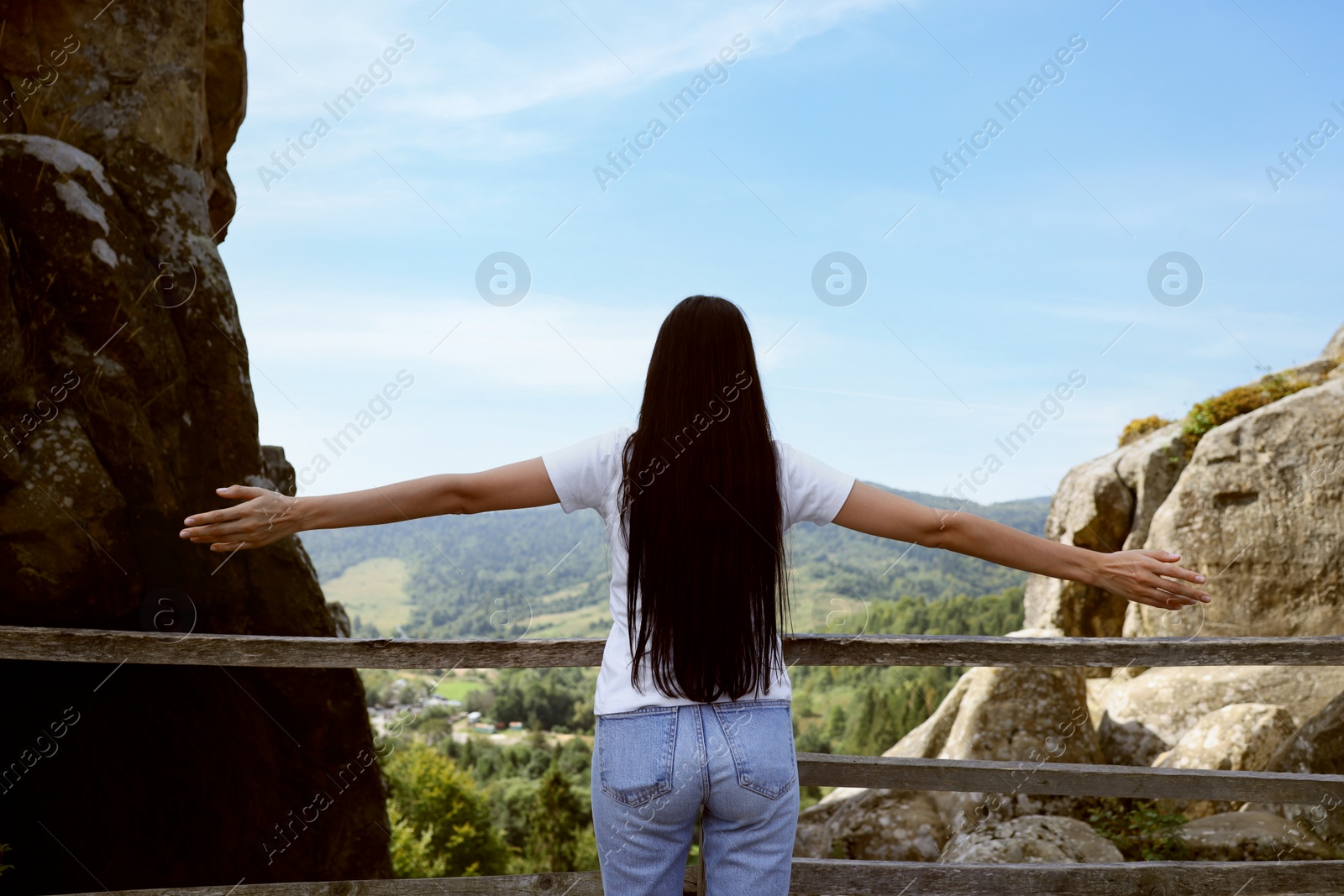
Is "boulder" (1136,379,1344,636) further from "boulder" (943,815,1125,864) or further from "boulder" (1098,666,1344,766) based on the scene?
"boulder" (943,815,1125,864)

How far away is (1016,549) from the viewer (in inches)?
84.0

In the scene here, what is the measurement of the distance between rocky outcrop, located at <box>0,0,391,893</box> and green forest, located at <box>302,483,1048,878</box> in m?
0.91

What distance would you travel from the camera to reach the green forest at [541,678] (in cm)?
2950

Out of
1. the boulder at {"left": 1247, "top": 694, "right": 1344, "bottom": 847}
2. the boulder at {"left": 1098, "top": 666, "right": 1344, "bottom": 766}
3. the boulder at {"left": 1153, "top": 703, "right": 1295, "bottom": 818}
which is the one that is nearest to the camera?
the boulder at {"left": 1247, "top": 694, "right": 1344, "bottom": 847}

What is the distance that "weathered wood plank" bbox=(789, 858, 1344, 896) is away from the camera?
3.59 m

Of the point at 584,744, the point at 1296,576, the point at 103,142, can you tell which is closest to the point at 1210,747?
the point at 1296,576

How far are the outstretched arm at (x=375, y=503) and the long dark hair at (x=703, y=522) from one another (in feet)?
0.78

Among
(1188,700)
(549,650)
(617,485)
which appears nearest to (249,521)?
(617,485)

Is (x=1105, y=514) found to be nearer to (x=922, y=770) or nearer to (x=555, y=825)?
(x=922, y=770)

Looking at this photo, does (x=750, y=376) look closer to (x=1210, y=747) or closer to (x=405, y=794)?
(x=1210, y=747)

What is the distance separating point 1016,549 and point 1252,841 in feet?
14.9

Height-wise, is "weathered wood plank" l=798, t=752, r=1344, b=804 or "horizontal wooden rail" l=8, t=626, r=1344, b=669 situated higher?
"horizontal wooden rail" l=8, t=626, r=1344, b=669

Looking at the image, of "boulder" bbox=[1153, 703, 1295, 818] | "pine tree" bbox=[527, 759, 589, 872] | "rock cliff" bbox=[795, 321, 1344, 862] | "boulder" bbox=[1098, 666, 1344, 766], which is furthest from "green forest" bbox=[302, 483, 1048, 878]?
"boulder" bbox=[1153, 703, 1295, 818]

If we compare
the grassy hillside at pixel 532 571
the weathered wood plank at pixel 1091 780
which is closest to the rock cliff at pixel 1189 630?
the weathered wood plank at pixel 1091 780
